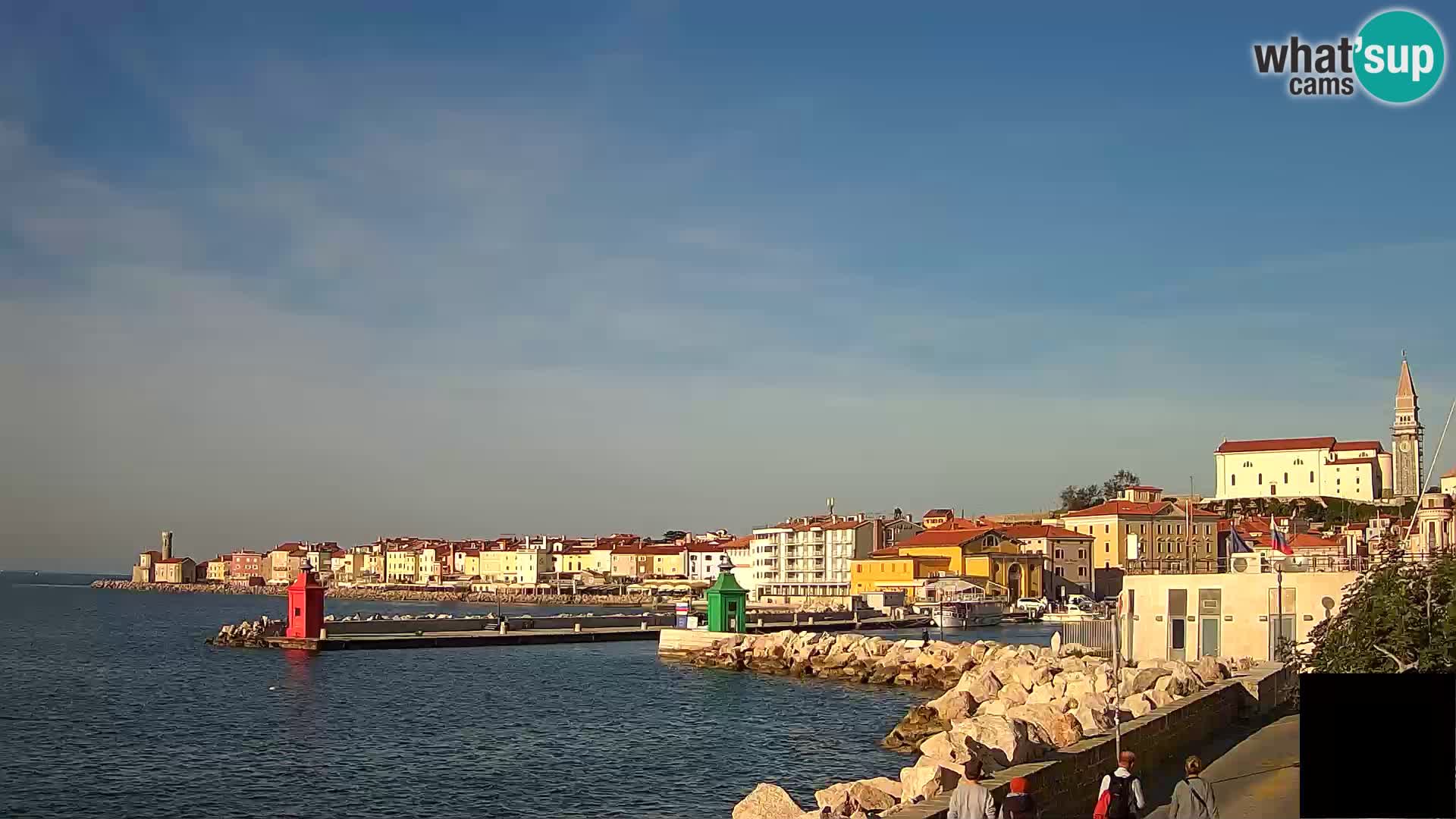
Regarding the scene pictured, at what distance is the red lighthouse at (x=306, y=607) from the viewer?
5731 cm

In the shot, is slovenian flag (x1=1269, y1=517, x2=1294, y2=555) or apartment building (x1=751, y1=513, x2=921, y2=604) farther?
apartment building (x1=751, y1=513, x2=921, y2=604)

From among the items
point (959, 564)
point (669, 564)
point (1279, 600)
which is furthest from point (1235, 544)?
point (669, 564)

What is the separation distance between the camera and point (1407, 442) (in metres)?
130

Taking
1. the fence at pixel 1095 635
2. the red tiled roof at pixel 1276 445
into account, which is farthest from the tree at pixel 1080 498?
the fence at pixel 1095 635

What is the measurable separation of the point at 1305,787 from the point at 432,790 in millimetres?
19153

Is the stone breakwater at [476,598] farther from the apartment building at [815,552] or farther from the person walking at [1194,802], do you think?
the person walking at [1194,802]

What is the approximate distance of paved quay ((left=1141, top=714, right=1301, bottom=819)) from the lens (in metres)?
13.9

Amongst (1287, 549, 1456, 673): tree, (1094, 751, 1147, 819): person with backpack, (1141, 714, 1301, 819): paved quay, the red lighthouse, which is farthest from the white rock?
the red lighthouse

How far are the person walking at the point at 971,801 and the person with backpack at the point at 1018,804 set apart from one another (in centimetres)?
83

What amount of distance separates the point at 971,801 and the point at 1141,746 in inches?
259

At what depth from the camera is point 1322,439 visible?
128m

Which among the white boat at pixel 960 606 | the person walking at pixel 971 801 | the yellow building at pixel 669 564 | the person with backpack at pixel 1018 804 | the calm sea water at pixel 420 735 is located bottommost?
the yellow building at pixel 669 564

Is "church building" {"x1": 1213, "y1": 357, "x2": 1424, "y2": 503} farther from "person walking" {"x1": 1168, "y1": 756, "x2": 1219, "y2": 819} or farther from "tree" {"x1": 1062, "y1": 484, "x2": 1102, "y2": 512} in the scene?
"person walking" {"x1": 1168, "y1": 756, "x2": 1219, "y2": 819}

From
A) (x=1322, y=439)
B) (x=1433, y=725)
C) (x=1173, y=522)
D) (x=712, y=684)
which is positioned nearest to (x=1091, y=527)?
(x=1173, y=522)
